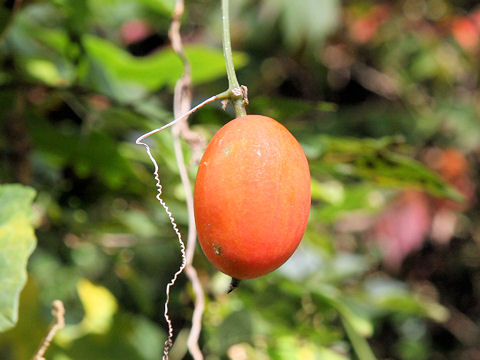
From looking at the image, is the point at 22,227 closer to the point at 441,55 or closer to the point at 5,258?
the point at 5,258

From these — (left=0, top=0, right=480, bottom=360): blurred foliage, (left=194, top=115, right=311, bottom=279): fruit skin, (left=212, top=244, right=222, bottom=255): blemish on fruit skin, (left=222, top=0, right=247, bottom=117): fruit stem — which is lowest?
(left=0, top=0, right=480, bottom=360): blurred foliage

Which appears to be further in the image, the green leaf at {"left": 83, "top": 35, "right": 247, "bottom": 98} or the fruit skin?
the green leaf at {"left": 83, "top": 35, "right": 247, "bottom": 98}

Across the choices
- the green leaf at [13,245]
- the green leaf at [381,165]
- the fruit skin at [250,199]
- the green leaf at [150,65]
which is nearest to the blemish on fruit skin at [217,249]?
the fruit skin at [250,199]

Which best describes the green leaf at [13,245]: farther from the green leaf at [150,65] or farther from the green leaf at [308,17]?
the green leaf at [308,17]

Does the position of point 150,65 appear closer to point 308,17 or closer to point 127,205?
point 127,205

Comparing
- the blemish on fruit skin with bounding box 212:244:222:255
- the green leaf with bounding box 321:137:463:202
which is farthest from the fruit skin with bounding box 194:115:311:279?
the green leaf with bounding box 321:137:463:202

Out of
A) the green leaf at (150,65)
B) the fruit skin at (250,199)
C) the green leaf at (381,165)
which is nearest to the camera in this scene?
the fruit skin at (250,199)

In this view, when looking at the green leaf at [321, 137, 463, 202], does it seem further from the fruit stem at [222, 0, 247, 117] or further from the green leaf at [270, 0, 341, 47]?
the green leaf at [270, 0, 341, 47]
